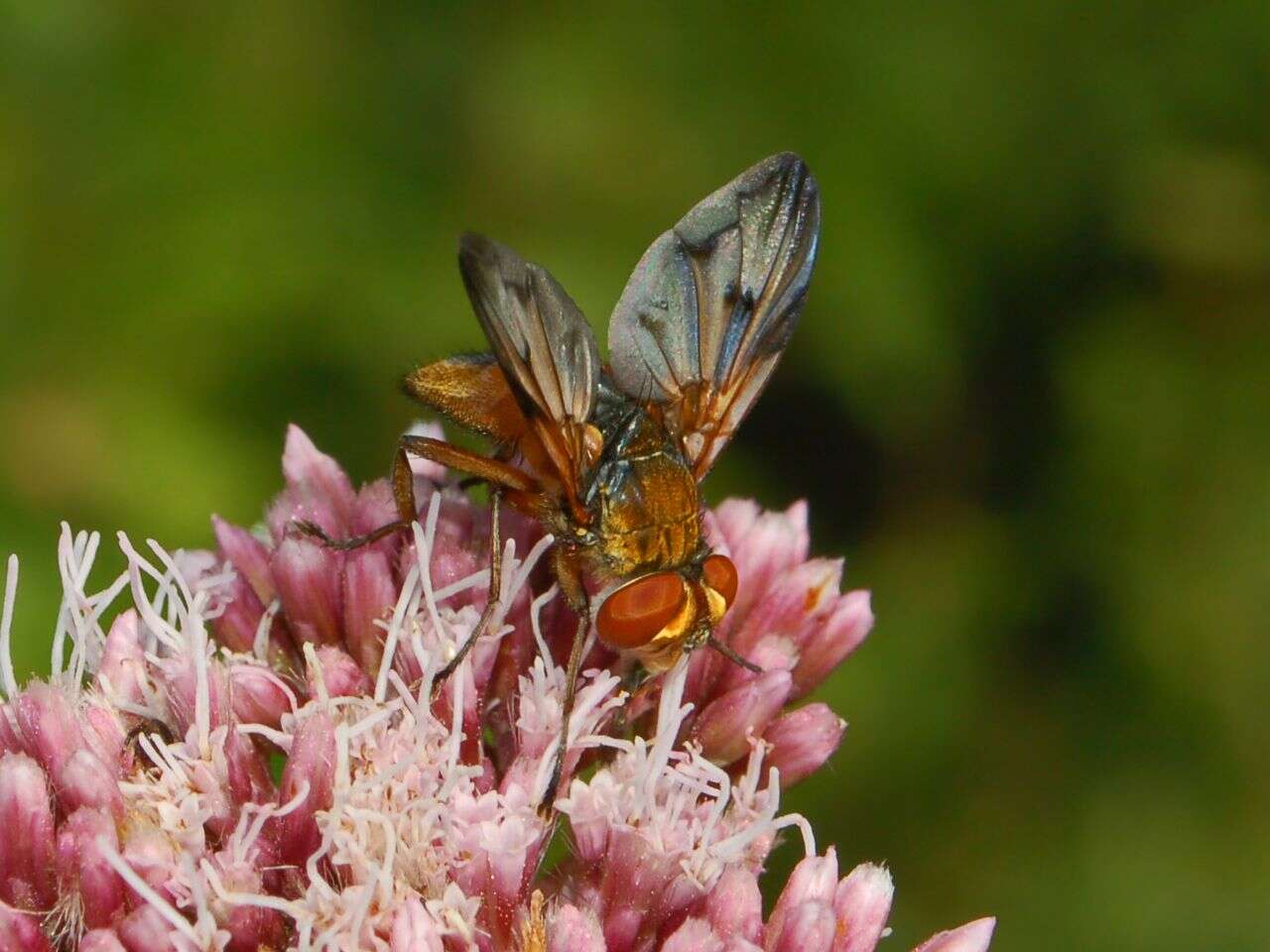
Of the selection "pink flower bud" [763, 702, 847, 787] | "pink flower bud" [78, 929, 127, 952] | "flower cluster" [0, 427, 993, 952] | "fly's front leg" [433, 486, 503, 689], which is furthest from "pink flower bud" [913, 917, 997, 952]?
"pink flower bud" [78, 929, 127, 952]

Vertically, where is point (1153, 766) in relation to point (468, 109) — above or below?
below

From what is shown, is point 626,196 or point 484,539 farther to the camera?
point 626,196

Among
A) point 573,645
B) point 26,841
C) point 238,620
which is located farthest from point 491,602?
point 26,841

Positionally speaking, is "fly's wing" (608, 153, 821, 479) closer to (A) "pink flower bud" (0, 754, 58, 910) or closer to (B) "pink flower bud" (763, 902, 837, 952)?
(B) "pink flower bud" (763, 902, 837, 952)

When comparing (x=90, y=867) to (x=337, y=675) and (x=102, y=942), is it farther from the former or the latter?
(x=337, y=675)

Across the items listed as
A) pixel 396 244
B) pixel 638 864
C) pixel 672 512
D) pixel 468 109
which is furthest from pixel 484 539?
pixel 468 109

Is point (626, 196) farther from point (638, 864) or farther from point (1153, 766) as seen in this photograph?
point (638, 864)

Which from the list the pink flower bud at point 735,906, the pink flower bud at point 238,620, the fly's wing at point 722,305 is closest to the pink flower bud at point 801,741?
the pink flower bud at point 735,906
